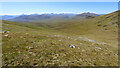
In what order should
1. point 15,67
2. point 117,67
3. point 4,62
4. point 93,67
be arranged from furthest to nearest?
point 117,67 → point 93,67 → point 4,62 → point 15,67

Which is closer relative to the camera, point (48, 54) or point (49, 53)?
point (48, 54)

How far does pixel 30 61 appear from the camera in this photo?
10.0 m

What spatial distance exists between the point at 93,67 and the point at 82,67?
1876mm

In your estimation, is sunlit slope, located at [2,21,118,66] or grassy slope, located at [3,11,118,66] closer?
sunlit slope, located at [2,21,118,66]

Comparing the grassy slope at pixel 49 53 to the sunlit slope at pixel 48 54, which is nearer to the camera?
the sunlit slope at pixel 48 54

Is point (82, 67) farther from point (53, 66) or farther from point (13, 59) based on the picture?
point (13, 59)

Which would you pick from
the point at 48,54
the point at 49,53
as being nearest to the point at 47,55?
the point at 48,54

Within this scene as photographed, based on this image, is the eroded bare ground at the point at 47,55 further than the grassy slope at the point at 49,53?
No

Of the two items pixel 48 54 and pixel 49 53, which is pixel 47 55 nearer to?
pixel 48 54

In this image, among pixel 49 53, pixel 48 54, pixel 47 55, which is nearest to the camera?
pixel 47 55

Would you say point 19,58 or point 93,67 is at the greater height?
point 19,58

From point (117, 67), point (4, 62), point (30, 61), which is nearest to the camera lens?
point (4, 62)

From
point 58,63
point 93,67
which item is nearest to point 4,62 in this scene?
point 58,63

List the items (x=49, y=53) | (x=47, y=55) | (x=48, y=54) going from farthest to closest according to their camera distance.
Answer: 1. (x=49, y=53)
2. (x=48, y=54)
3. (x=47, y=55)
